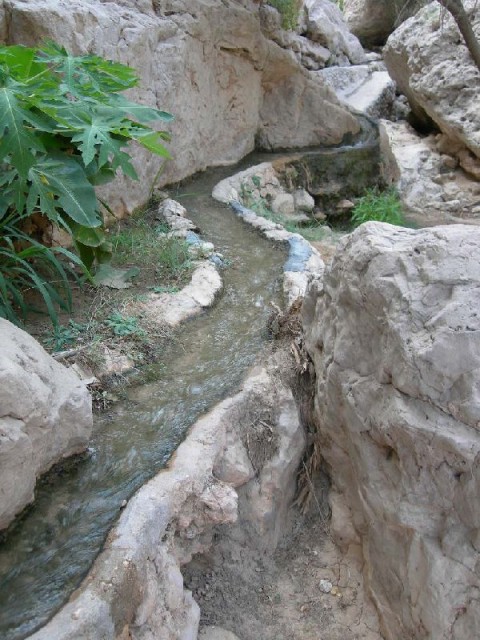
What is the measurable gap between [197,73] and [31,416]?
625cm

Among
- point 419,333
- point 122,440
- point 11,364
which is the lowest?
point 122,440

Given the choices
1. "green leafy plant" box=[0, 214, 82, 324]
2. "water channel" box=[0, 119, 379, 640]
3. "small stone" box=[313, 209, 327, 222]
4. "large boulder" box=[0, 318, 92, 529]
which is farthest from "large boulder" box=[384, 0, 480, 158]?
Answer: "large boulder" box=[0, 318, 92, 529]

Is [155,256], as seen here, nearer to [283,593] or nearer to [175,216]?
[175,216]

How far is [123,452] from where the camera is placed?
296 cm

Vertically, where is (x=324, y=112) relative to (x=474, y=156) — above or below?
below

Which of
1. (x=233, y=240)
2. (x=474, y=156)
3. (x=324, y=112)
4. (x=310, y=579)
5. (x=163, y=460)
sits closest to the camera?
(x=163, y=460)

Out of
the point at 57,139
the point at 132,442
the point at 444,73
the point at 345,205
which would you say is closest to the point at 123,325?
the point at 132,442

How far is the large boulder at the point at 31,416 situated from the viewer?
2.23 metres

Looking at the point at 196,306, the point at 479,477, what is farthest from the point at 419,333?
the point at 196,306

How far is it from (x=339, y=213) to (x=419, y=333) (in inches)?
289

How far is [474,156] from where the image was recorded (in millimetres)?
8766

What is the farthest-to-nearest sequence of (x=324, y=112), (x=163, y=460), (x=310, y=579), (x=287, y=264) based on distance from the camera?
1. (x=324, y=112)
2. (x=287, y=264)
3. (x=310, y=579)
4. (x=163, y=460)

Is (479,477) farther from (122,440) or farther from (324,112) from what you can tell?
(324,112)

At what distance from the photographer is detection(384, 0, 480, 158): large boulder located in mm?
8539
